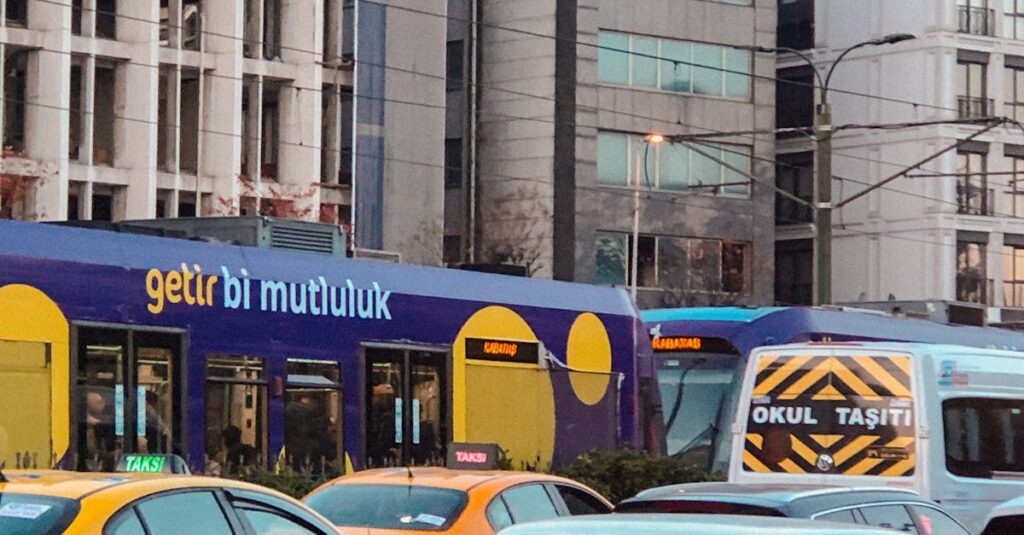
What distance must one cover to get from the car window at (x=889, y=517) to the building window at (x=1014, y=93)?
56.6 m

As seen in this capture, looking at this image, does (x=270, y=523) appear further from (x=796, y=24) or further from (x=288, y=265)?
(x=796, y=24)

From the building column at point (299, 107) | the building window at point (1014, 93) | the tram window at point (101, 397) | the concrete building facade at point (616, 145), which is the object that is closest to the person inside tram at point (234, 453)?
the tram window at point (101, 397)

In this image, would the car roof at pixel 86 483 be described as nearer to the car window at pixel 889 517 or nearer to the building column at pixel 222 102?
the car window at pixel 889 517

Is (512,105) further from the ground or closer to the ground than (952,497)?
further from the ground

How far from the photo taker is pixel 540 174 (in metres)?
61.4

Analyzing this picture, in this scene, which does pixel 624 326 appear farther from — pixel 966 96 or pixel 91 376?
pixel 966 96

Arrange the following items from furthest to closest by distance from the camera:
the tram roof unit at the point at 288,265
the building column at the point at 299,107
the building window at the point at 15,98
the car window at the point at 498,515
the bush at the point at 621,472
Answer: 1. the building column at the point at 299,107
2. the building window at the point at 15,98
3. the bush at the point at 621,472
4. the tram roof unit at the point at 288,265
5. the car window at the point at 498,515

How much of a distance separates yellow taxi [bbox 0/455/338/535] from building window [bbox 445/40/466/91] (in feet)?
176

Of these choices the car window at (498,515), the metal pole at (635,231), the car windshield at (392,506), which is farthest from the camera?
the metal pole at (635,231)

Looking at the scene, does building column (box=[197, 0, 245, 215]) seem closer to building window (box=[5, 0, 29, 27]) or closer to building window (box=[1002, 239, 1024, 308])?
building window (box=[5, 0, 29, 27])

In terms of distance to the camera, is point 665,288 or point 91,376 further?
point 665,288

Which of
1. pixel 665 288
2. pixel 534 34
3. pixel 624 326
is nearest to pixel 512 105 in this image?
pixel 534 34

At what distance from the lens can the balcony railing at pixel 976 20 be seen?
65938 mm

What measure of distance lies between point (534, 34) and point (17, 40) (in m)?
17.1
